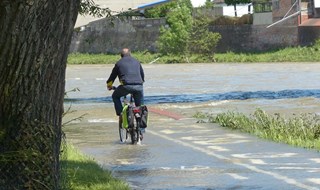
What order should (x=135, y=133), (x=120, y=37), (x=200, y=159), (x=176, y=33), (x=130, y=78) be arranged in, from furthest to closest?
(x=120, y=37), (x=176, y=33), (x=130, y=78), (x=135, y=133), (x=200, y=159)

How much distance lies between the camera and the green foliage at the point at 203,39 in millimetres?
81500

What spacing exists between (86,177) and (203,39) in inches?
2785

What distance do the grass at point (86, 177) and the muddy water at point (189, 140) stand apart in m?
0.38

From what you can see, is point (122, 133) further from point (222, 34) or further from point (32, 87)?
point (222, 34)

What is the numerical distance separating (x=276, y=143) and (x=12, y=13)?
10.3 metres

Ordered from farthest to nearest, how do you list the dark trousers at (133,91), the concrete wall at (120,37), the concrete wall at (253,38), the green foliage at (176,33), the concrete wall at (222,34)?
1. the concrete wall at (120,37)
2. the concrete wall at (253,38)
3. the concrete wall at (222,34)
4. the green foliage at (176,33)
5. the dark trousers at (133,91)

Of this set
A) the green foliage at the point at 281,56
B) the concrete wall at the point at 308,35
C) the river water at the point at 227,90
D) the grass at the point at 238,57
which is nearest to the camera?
the river water at the point at 227,90

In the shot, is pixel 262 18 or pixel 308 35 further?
pixel 262 18

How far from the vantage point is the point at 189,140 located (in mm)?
18203

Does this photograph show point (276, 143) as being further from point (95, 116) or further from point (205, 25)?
point (205, 25)

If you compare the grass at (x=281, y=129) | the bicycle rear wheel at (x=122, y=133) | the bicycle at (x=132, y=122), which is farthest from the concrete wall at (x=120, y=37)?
the bicycle at (x=132, y=122)

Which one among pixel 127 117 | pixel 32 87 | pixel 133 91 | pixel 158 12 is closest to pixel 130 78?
pixel 133 91

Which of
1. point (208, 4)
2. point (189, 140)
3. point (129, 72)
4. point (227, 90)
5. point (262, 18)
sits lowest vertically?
point (227, 90)

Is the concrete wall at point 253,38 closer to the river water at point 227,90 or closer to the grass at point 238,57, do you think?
the grass at point 238,57
